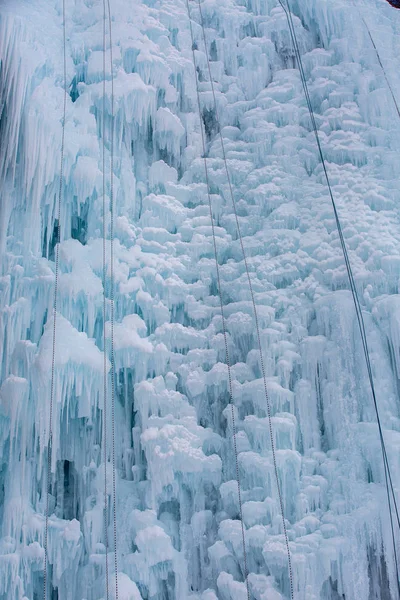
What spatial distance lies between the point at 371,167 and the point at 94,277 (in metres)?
1.79

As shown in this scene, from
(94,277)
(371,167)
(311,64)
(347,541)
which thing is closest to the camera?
(347,541)

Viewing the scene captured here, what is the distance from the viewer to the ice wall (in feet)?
10.3

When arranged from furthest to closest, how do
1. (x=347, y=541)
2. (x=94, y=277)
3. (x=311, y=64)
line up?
(x=311, y=64), (x=94, y=277), (x=347, y=541)

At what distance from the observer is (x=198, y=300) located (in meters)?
3.61

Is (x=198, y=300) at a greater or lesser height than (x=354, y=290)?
lesser

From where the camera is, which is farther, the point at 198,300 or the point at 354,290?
the point at 198,300

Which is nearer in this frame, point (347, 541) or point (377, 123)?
point (347, 541)

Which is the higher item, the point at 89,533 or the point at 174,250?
the point at 174,250

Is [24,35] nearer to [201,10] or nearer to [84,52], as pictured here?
[84,52]

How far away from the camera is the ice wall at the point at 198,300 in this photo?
10.3 feet

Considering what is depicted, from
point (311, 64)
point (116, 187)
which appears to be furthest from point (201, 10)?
point (116, 187)

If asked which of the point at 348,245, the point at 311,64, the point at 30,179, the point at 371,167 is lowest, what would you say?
the point at 30,179

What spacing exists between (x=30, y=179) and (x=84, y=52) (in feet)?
3.24

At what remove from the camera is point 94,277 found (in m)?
3.48
